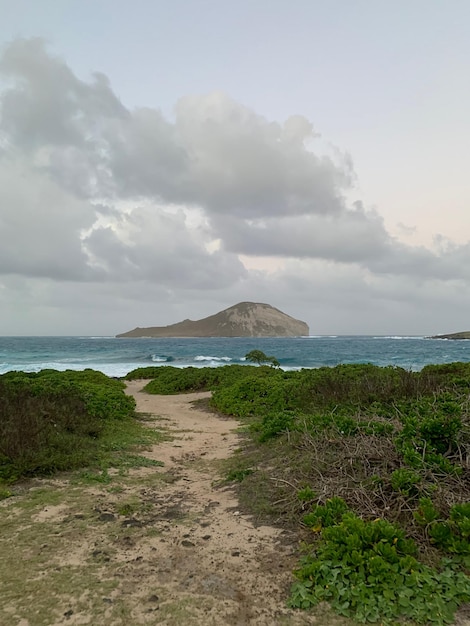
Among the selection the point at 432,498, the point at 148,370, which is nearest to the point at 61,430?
the point at 432,498

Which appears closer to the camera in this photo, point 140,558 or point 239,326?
point 140,558

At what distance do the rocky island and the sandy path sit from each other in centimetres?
17655

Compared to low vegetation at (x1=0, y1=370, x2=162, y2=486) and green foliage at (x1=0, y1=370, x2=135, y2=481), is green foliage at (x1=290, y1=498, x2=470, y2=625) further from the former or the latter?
green foliage at (x1=0, y1=370, x2=135, y2=481)

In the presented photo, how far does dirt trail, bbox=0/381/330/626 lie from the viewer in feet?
9.87

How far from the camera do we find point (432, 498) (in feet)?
13.7

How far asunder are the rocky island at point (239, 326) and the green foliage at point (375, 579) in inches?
7026

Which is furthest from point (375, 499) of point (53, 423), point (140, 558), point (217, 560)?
point (53, 423)

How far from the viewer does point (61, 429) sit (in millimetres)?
8172

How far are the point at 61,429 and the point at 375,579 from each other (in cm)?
679

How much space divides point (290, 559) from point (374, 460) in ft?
6.21

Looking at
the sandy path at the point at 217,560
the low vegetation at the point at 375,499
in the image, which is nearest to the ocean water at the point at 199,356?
the low vegetation at the point at 375,499

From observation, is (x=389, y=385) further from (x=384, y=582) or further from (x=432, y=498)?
(x=384, y=582)

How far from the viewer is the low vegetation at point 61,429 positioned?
6.27m

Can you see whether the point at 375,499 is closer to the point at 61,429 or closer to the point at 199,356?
the point at 61,429
